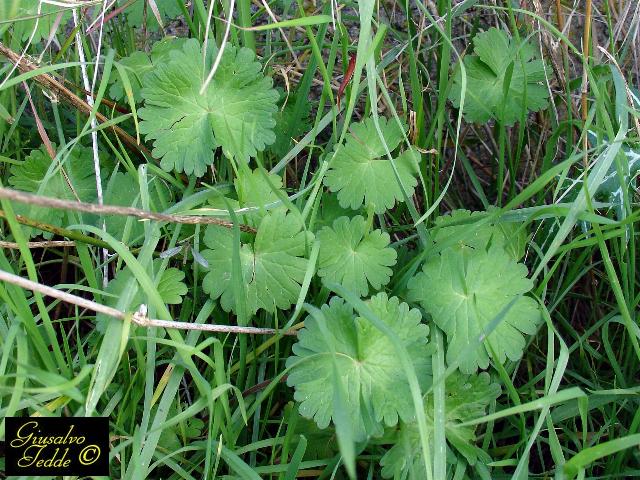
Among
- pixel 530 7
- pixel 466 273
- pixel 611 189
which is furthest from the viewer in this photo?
pixel 530 7

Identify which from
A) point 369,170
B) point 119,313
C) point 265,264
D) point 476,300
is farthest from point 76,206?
point 476,300

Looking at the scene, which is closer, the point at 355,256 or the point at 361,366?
the point at 361,366

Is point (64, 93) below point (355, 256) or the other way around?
the other way around

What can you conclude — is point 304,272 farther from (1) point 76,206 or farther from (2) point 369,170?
(1) point 76,206

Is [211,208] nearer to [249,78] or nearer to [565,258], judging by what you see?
[249,78]

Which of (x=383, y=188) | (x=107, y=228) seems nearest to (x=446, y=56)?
(x=383, y=188)

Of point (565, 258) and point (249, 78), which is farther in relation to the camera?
point (565, 258)
